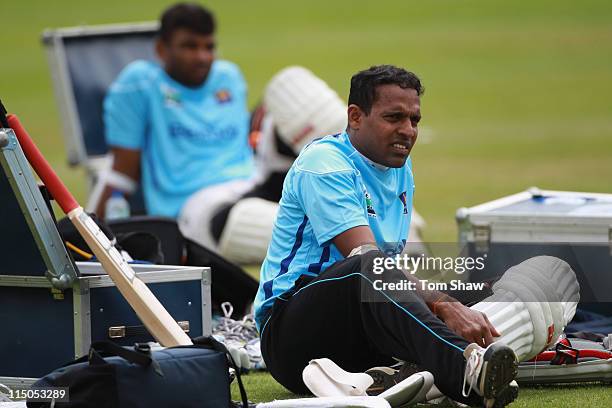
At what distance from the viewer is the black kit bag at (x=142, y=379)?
4180 millimetres

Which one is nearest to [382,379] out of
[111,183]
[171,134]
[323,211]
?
[323,211]

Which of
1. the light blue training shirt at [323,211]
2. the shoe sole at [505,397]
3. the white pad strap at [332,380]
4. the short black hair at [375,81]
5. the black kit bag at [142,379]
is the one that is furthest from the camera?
the short black hair at [375,81]

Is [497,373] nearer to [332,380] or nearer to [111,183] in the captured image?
[332,380]

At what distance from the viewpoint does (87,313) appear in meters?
5.07

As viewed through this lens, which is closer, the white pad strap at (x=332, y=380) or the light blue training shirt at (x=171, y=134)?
the white pad strap at (x=332, y=380)

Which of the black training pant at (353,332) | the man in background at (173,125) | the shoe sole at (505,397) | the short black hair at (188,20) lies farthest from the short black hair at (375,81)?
the short black hair at (188,20)

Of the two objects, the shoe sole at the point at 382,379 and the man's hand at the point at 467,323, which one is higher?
the man's hand at the point at 467,323

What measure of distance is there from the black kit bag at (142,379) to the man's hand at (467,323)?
2.39 feet

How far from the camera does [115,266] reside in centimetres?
498

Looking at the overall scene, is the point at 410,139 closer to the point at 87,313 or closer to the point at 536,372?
the point at 536,372

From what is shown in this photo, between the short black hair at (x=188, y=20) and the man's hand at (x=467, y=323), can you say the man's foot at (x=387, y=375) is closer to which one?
the man's hand at (x=467, y=323)

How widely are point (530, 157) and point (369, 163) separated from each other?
928cm

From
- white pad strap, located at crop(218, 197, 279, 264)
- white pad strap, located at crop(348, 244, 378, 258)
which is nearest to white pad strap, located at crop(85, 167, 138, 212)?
white pad strap, located at crop(218, 197, 279, 264)

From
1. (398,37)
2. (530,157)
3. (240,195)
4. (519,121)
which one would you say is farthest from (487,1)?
(240,195)
